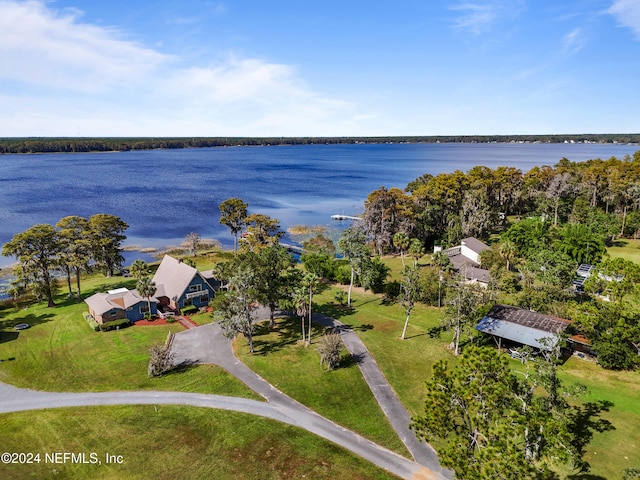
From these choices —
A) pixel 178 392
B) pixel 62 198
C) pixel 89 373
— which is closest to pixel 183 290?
pixel 89 373

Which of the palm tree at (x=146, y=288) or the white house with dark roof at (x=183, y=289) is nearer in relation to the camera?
the palm tree at (x=146, y=288)

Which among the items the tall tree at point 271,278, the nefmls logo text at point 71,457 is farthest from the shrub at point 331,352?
the nefmls logo text at point 71,457

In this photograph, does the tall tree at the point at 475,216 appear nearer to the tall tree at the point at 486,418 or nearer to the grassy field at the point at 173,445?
the grassy field at the point at 173,445

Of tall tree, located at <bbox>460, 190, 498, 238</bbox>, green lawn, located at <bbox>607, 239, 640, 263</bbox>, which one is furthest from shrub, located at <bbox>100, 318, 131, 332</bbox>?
green lawn, located at <bbox>607, 239, 640, 263</bbox>

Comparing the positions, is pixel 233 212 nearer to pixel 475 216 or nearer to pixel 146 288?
pixel 146 288

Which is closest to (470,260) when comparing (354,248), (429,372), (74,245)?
(354,248)

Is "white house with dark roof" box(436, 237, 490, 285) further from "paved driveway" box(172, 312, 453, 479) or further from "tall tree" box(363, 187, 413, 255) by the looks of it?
"paved driveway" box(172, 312, 453, 479)

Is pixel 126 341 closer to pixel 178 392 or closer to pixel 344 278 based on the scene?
pixel 178 392
